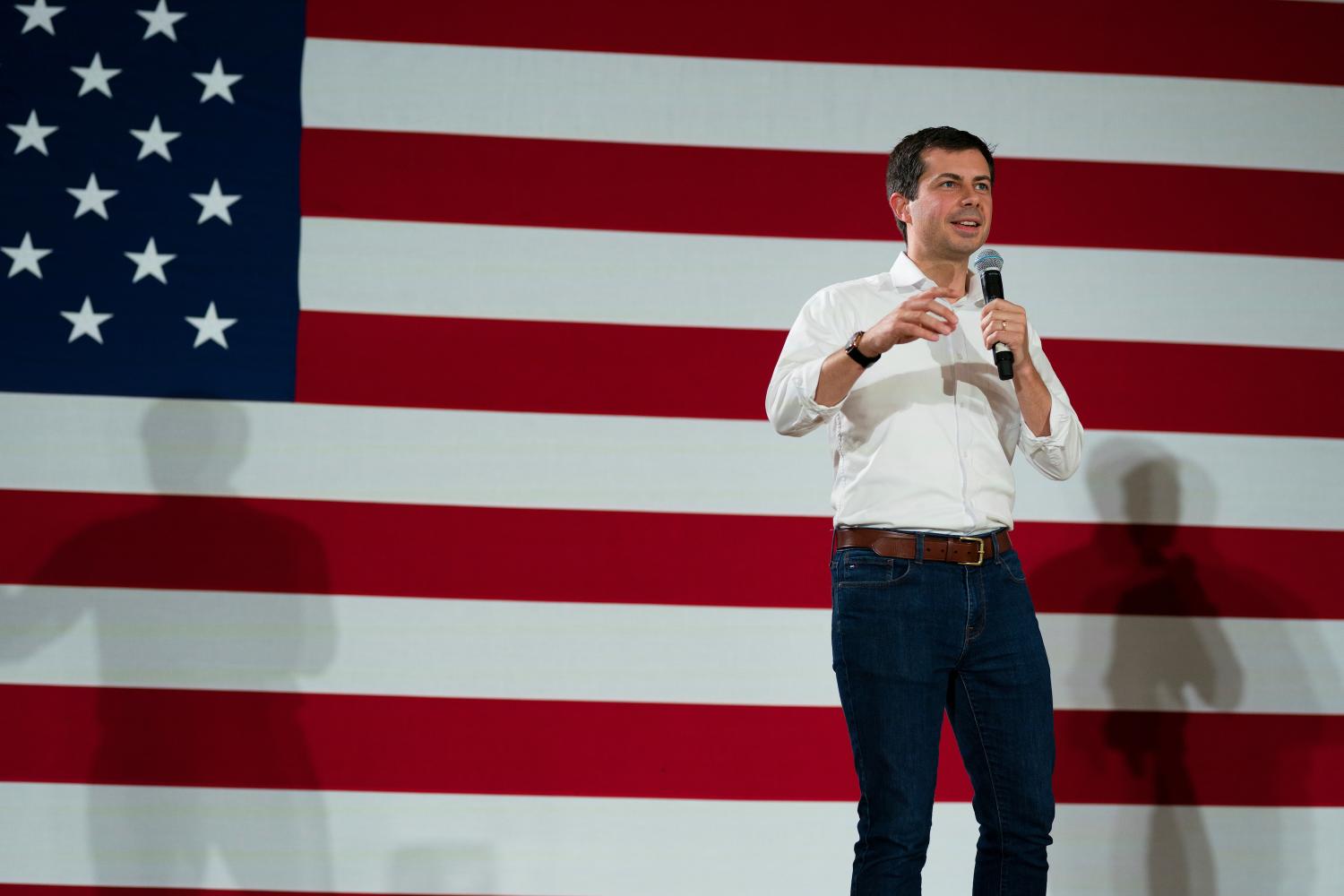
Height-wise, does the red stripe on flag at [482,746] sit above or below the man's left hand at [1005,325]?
below

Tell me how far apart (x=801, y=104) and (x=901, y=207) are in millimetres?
730

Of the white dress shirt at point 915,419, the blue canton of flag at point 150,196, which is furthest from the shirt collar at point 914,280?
the blue canton of flag at point 150,196

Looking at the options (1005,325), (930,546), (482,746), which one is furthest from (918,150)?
(482,746)

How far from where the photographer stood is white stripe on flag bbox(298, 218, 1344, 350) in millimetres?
2240

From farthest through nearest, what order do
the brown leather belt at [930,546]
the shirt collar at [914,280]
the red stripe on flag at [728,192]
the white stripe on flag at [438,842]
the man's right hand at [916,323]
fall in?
the red stripe on flag at [728,192]
the white stripe on flag at [438,842]
the shirt collar at [914,280]
the brown leather belt at [930,546]
the man's right hand at [916,323]

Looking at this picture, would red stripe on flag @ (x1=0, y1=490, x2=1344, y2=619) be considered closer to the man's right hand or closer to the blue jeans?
the blue jeans

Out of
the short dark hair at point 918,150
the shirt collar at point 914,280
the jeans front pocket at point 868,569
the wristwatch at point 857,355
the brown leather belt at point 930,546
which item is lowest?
the jeans front pocket at point 868,569

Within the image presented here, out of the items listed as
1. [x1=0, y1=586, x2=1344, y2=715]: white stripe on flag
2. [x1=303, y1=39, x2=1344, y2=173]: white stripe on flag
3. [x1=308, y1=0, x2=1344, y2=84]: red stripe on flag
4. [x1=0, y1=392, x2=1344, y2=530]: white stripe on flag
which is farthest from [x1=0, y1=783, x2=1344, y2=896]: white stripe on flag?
[x1=308, y1=0, x2=1344, y2=84]: red stripe on flag

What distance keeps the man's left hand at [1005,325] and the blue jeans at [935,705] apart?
0.96 ft

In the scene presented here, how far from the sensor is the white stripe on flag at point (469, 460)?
86.0 inches

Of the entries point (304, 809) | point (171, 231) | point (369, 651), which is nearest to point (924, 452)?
point (369, 651)

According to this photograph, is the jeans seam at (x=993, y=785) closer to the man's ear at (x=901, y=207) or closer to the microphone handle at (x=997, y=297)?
the microphone handle at (x=997, y=297)

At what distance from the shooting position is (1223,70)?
2357mm

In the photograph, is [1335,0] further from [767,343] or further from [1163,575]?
[767,343]
